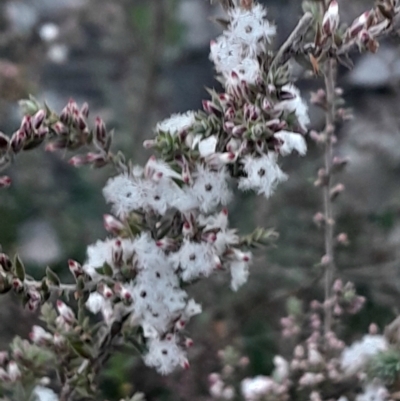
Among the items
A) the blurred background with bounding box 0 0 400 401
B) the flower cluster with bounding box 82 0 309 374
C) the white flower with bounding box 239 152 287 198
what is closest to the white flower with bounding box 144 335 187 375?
the flower cluster with bounding box 82 0 309 374

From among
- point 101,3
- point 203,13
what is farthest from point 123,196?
point 203,13

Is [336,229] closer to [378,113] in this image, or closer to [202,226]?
[378,113]

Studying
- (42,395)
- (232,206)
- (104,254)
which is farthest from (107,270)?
(232,206)

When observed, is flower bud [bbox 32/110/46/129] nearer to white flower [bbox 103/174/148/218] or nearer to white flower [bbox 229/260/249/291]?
white flower [bbox 103/174/148/218]

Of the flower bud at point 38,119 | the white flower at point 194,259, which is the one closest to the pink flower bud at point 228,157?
the white flower at point 194,259

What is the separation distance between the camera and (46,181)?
7.88 ft

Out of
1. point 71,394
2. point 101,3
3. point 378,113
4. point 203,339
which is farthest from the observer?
point 378,113

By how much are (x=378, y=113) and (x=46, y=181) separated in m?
1.32

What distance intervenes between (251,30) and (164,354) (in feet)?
1.29

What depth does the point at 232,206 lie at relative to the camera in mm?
2234

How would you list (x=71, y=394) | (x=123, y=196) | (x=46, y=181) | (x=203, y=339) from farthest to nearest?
(x=46, y=181)
(x=203, y=339)
(x=71, y=394)
(x=123, y=196)

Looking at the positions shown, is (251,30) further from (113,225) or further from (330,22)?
(113,225)

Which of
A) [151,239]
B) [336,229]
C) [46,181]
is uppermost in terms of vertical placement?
[46,181]

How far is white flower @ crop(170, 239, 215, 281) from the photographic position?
0.78 metres
